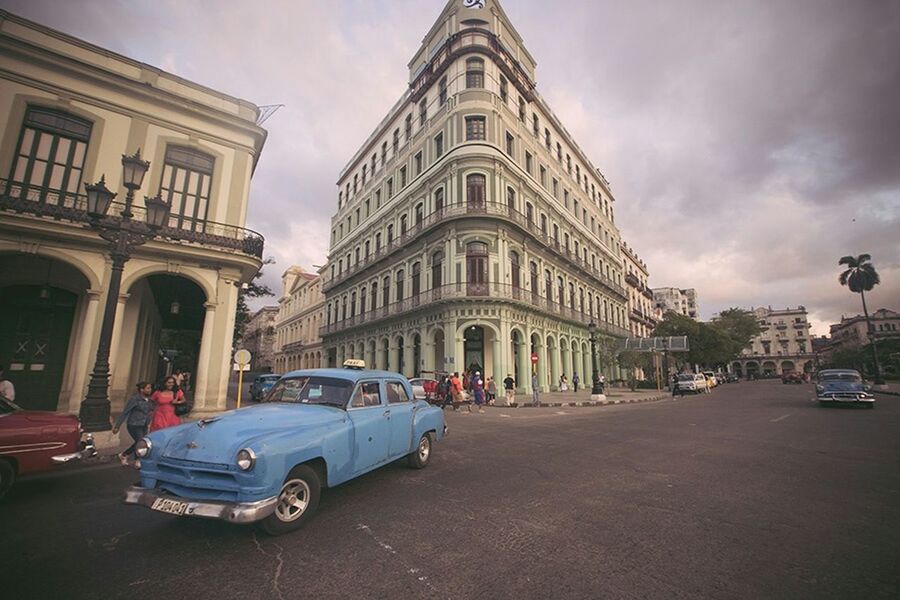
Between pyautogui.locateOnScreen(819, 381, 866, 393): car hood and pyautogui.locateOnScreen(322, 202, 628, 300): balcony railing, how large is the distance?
17.6m

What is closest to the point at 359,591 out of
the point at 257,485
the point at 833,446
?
the point at 257,485

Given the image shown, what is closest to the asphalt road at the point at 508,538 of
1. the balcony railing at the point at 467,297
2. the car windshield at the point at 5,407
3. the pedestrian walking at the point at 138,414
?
the pedestrian walking at the point at 138,414

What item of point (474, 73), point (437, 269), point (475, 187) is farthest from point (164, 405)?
point (474, 73)

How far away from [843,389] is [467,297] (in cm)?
1767

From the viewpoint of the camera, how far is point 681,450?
307 inches

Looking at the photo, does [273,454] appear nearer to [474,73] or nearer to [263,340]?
[474,73]

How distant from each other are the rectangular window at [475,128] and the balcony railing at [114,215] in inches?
701

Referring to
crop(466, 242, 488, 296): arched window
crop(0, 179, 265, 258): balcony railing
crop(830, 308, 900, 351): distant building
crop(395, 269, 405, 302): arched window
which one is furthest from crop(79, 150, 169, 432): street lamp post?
crop(830, 308, 900, 351): distant building

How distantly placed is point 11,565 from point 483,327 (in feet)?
76.7

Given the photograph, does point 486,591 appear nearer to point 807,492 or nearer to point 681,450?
Result: point 807,492

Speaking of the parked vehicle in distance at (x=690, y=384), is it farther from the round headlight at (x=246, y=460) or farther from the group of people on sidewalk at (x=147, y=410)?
the round headlight at (x=246, y=460)

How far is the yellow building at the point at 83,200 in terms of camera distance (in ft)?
37.5

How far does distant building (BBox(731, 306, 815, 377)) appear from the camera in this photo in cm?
10244

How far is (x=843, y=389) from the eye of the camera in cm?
1588
